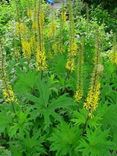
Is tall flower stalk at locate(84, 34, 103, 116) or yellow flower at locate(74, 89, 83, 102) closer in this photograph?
tall flower stalk at locate(84, 34, 103, 116)

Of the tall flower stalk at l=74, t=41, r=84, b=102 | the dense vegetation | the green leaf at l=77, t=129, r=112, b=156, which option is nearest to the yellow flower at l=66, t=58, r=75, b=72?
the dense vegetation

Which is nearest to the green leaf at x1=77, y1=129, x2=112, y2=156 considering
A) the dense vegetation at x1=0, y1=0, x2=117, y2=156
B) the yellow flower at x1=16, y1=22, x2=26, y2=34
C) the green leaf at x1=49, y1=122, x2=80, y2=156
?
the dense vegetation at x1=0, y1=0, x2=117, y2=156

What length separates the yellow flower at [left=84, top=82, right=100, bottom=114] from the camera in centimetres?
323

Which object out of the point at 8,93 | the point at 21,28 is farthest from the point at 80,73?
the point at 21,28

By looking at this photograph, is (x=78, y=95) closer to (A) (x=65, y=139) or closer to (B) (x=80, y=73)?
(B) (x=80, y=73)

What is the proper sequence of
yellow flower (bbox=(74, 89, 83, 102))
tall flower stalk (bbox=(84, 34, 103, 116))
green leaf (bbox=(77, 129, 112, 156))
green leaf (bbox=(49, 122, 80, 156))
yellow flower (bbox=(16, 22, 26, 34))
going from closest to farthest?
tall flower stalk (bbox=(84, 34, 103, 116)) < green leaf (bbox=(77, 129, 112, 156)) < green leaf (bbox=(49, 122, 80, 156)) < yellow flower (bbox=(74, 89, 83, 102)) < yellow flower (bbox=(16, 22, 26, 34))

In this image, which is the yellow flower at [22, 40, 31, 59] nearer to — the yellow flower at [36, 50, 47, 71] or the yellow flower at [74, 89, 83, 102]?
the yellow flower at [36, 50, 47, 71]

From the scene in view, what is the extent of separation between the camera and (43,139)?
3684mm

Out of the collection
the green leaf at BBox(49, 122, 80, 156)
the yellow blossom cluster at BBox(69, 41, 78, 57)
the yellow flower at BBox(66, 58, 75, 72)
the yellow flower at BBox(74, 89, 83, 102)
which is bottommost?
the green leaf at BBox(49, 122, 80, 156)

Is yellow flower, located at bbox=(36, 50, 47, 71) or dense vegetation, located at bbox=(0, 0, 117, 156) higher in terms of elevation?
yellow flower, located at bbox=(36, 50, 47, 71)

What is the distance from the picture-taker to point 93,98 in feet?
10.7

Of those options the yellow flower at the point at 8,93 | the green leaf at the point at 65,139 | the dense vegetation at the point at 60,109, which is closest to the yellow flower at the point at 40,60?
the dense vegetation at the point at 60,109

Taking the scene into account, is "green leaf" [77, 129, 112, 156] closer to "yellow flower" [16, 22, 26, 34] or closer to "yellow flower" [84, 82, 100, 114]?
"yellow flower" [84, 82, 100, 114]

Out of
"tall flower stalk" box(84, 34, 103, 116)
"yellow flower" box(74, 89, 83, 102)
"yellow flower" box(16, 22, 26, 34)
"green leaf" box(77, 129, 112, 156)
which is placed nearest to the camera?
"tall flower stalk" box(84, 34, 103, 116)
